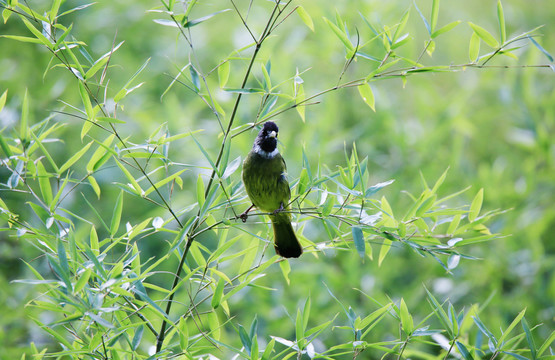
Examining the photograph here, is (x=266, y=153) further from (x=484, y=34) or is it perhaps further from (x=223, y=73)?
(x=484, y=34)

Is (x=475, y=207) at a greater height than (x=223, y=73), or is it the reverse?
(x=223, y=73)

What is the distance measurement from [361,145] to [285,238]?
2.24m

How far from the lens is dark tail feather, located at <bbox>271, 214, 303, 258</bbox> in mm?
2262

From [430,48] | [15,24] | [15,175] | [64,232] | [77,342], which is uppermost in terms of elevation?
[15,24]

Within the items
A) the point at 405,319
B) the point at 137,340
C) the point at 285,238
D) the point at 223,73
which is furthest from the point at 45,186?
the point at 405,319

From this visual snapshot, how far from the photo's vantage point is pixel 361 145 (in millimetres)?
4395

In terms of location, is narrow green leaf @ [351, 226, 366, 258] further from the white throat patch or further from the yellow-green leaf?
the white throat patch

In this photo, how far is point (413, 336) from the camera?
1.86 metres

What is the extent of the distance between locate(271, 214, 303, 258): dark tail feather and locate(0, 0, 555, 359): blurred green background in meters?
1.46

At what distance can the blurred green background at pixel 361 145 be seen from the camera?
12.9 feet

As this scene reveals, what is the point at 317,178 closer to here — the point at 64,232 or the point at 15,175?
the point at 64,232

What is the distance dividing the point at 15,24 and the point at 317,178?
11.9 feet

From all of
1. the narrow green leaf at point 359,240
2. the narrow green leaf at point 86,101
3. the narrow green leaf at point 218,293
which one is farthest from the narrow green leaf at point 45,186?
the narrow green leaf at point 359,240

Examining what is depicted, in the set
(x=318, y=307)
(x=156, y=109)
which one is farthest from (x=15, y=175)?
(x=156, y=109)
